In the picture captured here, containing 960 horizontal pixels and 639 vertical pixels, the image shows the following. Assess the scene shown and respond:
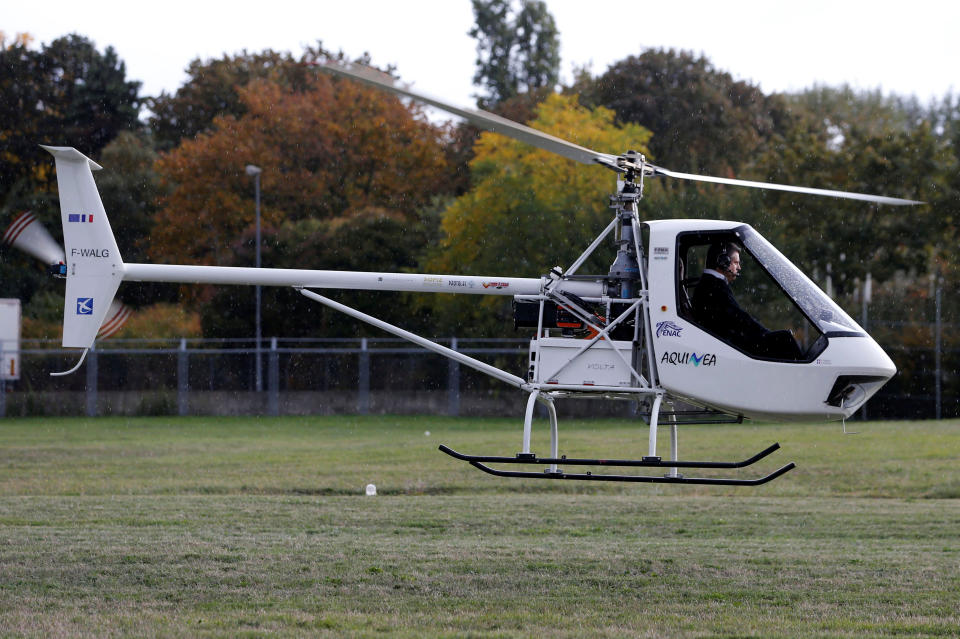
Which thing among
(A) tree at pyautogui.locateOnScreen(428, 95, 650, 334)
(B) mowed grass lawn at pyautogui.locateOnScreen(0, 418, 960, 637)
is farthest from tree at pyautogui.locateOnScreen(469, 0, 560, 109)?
(B) mowed grass lawn at pyautogui.locateOnScreen(0, 418, 960, 637)

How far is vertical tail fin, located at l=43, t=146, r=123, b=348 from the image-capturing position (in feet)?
37.3

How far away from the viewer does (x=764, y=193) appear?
4375cm

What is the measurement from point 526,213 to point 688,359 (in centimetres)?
2889

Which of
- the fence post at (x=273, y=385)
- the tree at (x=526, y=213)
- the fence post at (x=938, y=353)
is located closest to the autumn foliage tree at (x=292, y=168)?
the tree at (x=526, y=213)

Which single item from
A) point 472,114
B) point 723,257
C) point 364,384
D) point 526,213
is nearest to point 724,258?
point 723,257

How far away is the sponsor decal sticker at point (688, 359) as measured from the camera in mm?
10133

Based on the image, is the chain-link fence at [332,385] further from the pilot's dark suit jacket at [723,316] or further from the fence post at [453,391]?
the pilot's dark suit jacket at [723,316]

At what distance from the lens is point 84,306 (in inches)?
450

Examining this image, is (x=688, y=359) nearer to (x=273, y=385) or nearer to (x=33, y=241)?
(x=33, y=241)

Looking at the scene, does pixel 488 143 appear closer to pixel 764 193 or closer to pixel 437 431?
pixel 764 193

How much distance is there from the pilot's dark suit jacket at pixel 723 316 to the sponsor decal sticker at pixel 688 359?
0.21 meters

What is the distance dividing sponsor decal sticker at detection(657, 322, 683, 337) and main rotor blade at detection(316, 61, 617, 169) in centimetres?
147

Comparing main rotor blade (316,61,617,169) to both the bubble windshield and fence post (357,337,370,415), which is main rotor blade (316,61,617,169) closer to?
the bubble windshield

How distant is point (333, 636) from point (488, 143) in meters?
37.3
